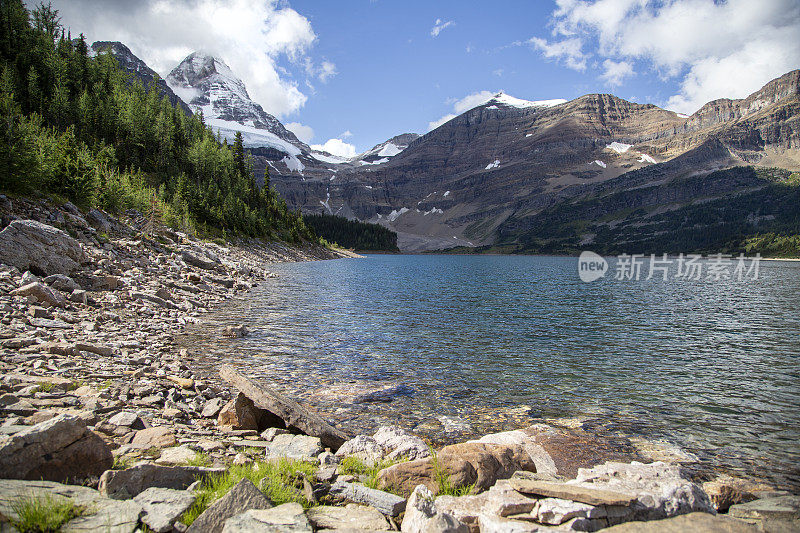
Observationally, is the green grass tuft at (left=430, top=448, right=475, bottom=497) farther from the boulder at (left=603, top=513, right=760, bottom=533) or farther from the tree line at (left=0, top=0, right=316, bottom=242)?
the tree line at (left=0, top=0, right=316, bottom=242)

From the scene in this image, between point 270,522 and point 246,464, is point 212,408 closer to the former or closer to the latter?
point 246,464

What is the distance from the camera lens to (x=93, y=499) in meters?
5.28

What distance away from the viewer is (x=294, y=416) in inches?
422

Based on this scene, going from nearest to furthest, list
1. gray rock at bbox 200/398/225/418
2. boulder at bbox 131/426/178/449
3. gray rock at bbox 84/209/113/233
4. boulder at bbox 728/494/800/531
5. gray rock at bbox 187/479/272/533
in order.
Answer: gray rock at bbox 187/479/272/533 < boulder at bbox 728/494/800/531 < boulder at bbox 131/426/178/449 < gray rock at bbox 200/398/225/418 < gray rock at bbox 84/209/113/233

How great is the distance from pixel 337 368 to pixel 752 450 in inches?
626

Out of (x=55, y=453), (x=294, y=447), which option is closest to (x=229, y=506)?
(x=55, y=453)

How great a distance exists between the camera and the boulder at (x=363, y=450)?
30.0 feet

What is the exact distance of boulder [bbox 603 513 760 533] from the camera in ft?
17.8

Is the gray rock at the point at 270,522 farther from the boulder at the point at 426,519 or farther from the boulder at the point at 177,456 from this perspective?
the boulder at the point at 177,456

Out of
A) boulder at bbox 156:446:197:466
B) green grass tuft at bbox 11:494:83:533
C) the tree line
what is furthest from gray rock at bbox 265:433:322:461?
the tree line

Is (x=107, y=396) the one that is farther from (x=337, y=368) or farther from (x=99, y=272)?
(x=99, y=272)

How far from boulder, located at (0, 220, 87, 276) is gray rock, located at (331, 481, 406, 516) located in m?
21.9

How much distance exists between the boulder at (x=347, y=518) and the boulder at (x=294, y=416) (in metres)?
3.98

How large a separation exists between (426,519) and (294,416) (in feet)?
20.2
